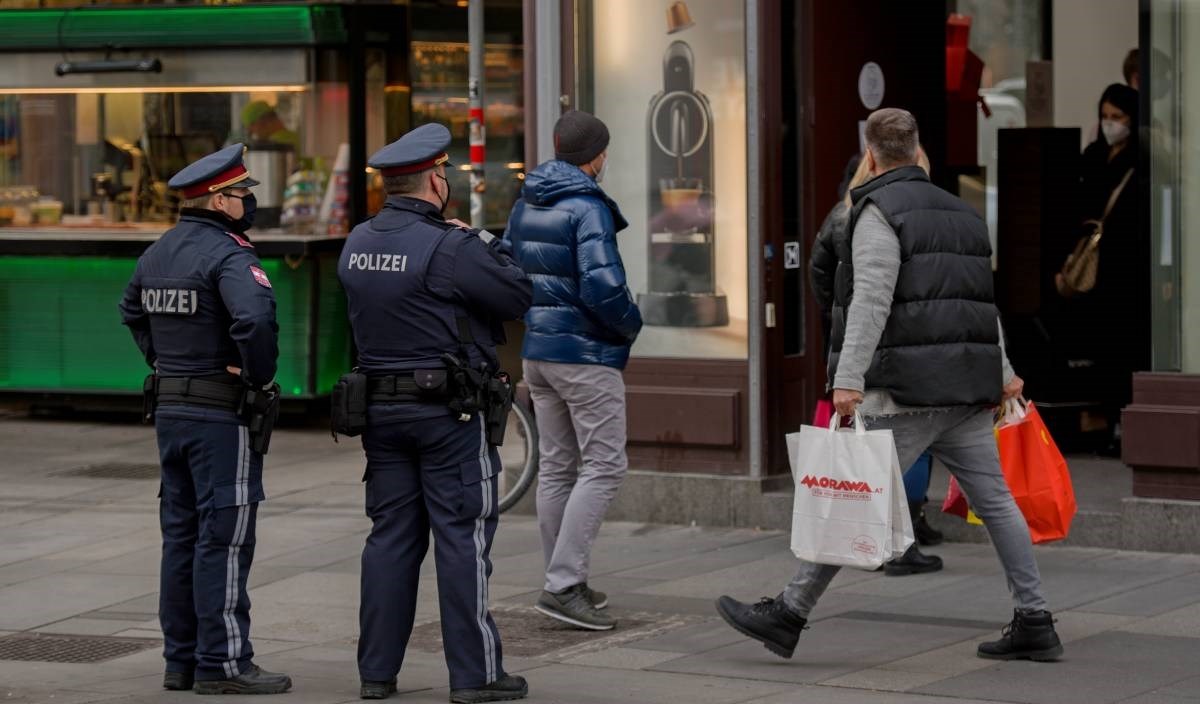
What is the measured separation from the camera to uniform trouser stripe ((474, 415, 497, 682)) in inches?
255

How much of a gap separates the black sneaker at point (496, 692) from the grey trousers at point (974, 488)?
975mm

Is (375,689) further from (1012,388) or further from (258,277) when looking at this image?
(1012,388)

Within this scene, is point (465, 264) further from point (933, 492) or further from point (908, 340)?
point (933, 492)

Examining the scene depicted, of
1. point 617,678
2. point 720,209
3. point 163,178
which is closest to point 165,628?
point 617,678

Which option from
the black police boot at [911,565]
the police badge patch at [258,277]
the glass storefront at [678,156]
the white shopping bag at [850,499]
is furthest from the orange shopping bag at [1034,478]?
the police badge patch at [258,277]

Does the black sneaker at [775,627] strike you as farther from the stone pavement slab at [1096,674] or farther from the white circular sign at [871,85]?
the white circular sign at [871,85]

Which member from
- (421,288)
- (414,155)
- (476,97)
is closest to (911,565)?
(421,288)

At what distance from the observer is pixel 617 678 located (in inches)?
271

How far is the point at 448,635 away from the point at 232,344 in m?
1.17

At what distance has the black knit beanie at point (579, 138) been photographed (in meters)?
7.79

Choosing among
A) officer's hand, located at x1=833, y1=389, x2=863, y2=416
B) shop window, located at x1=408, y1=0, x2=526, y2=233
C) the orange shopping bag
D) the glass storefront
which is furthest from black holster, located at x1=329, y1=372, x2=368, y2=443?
shop window, located at x1=408, y1=0, x2=526, y2=233

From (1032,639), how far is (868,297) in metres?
1.25

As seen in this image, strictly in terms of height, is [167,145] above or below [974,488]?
above

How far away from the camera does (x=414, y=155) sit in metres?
6.55
